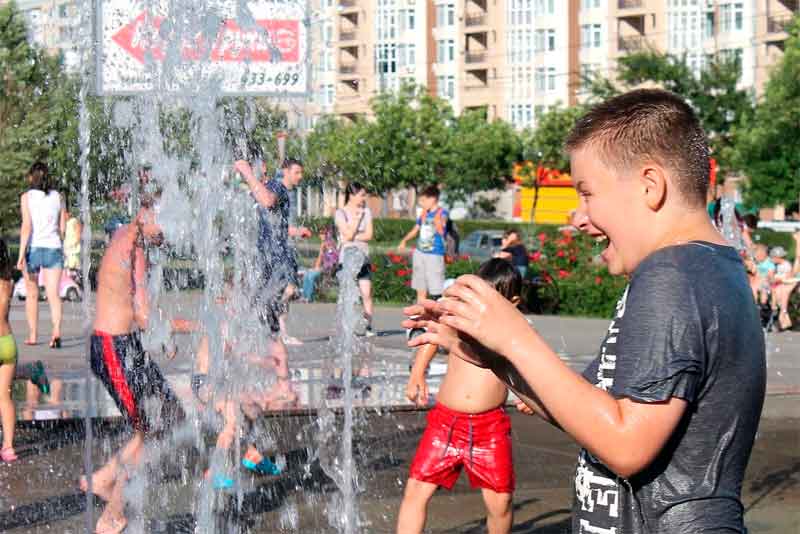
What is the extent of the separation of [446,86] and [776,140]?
40.9m

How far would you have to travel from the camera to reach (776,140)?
4309 centimetres

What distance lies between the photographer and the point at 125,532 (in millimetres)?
5848

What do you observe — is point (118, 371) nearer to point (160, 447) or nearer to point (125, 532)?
point (125, 532)

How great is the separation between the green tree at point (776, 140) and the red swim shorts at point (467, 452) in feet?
126

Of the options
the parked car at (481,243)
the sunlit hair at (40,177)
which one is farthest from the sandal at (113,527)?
the parked car at (481,243)

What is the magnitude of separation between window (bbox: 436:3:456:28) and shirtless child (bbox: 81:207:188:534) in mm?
75037

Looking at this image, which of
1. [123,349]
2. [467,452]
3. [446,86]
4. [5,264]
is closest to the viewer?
[467,452]

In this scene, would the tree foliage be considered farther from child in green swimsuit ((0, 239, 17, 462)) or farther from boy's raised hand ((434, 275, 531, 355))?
boy's raised hand ((434, 275, 531, 355))

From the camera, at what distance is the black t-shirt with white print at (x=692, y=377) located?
2.06 meters

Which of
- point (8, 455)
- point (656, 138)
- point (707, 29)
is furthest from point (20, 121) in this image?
point (707, 29)

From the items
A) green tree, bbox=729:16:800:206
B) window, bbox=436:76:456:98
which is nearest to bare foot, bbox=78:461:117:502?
green tree, bbox=729:16:800:206

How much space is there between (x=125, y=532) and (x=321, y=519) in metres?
0.97

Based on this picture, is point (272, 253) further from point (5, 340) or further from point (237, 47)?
point (237, 47)

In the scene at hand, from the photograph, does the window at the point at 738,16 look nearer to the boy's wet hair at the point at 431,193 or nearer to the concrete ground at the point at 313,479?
the boy's wet hair at the point at 431,193
